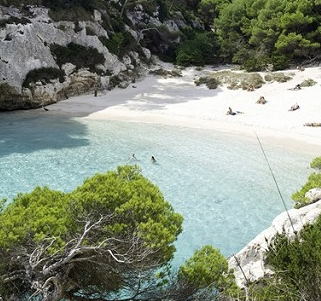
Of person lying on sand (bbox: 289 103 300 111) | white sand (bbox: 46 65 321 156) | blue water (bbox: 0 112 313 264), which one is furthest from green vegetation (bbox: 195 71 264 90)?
blue water (bbox: 0 112 313 264)

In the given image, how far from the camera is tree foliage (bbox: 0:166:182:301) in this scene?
22.3 ft

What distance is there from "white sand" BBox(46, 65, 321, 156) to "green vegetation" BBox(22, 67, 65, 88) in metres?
2.32

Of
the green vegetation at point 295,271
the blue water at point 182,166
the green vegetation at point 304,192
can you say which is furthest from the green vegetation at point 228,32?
the green vegetation at point 295,271

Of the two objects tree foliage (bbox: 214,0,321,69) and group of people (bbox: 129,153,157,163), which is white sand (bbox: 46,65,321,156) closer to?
tree foliage (bbox: 214,0,321,69)

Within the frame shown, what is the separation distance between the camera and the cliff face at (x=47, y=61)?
3134cm

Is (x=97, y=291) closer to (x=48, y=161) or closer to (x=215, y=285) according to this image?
(x=215, y=285)

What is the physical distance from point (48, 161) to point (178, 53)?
30.2 metres

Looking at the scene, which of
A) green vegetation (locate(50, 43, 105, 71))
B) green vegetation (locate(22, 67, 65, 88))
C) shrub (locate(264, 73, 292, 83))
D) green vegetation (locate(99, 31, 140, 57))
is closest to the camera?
green vegetation (locate(22, 67, 65, 88))

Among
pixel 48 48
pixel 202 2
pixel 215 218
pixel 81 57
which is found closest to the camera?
pixel 215 218

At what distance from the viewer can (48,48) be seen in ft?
113

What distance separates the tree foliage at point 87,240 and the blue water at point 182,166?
4634 millimetres

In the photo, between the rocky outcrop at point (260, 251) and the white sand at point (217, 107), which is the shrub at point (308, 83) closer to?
the white sand at point (217, 107)

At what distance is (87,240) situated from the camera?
7281 mm

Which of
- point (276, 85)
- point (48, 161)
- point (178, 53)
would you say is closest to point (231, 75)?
point (276, 85)
